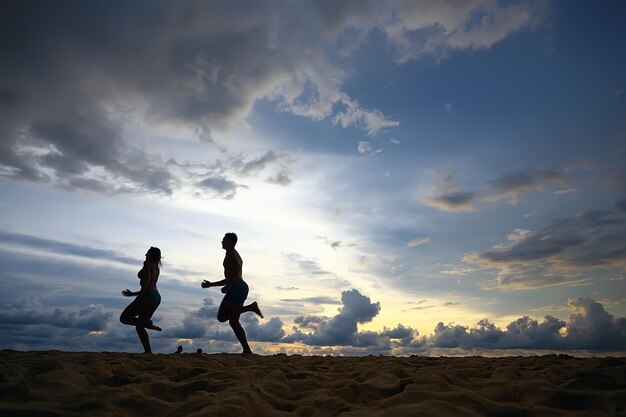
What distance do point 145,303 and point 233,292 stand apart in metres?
1.95

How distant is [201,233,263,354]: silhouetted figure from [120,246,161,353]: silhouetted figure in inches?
46.1

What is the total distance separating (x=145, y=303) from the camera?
26.4 ft

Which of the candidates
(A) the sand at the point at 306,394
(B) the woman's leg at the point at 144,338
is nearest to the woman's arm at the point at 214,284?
(B) the woman's leg at the point at 144,338

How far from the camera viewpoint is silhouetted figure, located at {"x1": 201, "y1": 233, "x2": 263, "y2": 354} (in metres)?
7.80

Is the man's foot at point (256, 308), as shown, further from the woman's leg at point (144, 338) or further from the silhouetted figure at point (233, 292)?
the woman's leg at point (144, 338)

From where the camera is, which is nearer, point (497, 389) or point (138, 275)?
point (497, 389)

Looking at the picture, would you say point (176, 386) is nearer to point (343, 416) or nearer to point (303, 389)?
point (303, 389)

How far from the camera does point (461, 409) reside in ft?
8.18

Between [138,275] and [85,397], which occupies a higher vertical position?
[138,275]

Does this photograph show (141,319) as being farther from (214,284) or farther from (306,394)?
(306,394)

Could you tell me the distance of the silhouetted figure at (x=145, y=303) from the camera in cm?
795

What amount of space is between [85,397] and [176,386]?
0.77 m

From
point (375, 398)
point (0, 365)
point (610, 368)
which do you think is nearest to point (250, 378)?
point (375, 398)

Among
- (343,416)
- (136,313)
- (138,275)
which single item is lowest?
(343,416)
